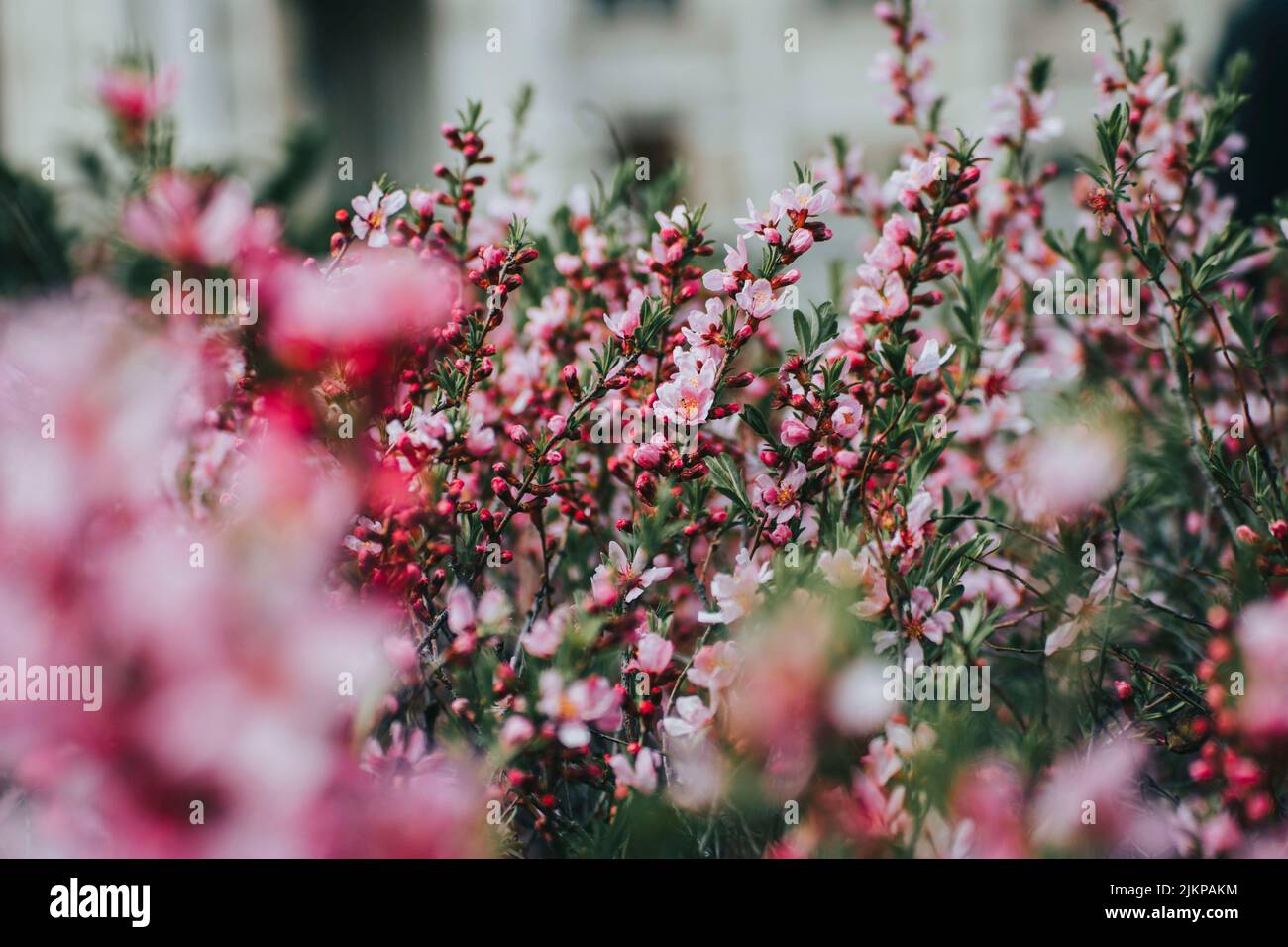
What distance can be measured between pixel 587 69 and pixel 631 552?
5754 millimetres

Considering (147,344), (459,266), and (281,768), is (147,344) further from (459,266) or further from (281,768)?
(281,768)

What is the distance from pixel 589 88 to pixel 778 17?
1270 millimetres

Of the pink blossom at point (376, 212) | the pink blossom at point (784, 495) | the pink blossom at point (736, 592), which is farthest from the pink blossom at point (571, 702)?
the pink blossom at point (376, 212)

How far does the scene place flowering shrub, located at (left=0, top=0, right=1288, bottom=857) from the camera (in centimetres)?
58

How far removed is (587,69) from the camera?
20.2 ft

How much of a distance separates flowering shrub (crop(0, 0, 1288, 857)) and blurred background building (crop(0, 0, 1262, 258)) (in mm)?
4585

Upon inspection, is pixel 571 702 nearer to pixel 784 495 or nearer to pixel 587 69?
pixel 784 495

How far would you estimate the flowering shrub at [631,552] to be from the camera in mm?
Result: 580

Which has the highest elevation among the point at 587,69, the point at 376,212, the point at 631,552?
the point at 587,69

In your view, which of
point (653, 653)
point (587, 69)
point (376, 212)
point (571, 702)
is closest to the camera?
point (571, 702)

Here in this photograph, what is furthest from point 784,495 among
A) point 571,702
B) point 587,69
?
point 587,69

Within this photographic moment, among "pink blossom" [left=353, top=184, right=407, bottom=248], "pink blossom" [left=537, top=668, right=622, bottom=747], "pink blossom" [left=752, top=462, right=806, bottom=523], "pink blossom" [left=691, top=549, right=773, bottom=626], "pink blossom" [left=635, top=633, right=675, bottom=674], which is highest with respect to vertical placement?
"pink blossom" [left=353, top=184, right=407, bottom=248]

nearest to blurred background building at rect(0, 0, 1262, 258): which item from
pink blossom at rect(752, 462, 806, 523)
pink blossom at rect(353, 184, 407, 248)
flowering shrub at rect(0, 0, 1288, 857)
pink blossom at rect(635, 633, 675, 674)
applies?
flowering shrub at rect(0, 0, 1288, 857)

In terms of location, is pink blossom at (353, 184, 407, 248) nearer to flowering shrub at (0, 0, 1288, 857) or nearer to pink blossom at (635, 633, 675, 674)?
flowering shrub at (0, 0, 1288, 857)
